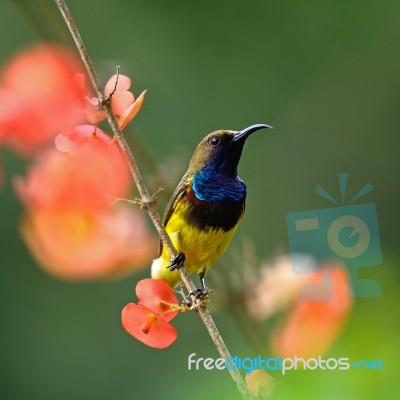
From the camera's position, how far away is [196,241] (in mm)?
843

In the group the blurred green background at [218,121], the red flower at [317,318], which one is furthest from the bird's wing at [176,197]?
the blurred green background at [218,121]

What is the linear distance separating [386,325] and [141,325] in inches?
7.4

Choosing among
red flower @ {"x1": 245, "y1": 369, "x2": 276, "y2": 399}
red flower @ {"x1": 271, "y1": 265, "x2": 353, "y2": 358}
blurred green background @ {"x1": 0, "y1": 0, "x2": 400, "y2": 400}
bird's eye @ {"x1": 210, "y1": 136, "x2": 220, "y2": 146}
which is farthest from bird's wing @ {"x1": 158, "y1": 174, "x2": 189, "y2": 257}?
blurred green background @ {"x1": 0, "y1": 0, "x2": 400, "y2": 400}

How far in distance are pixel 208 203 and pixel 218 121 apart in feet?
5.35

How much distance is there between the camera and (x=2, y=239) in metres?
2.36

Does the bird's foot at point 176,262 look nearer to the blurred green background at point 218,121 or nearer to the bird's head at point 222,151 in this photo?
the bird's head at point 222,151

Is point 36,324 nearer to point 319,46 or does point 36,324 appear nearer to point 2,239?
point 2,239

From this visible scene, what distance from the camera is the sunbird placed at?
73 centimetres

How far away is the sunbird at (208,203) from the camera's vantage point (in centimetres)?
73

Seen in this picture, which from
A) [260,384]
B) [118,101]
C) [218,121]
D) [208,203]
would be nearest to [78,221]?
[208,203]

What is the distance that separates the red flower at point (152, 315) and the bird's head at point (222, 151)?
21 centimetres

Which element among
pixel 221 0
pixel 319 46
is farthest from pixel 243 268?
pixel 221 0

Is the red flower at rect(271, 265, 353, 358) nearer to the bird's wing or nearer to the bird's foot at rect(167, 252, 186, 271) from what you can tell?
the bird's foot at rect(167, 252, 186, 271)

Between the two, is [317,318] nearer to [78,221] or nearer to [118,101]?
[118,101]
